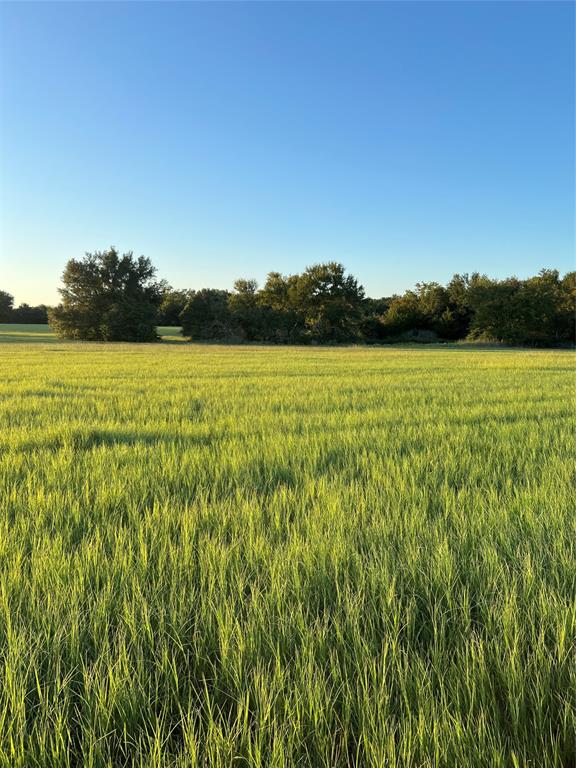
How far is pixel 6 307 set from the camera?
7850 cm

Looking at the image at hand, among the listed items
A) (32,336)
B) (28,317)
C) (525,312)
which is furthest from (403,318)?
(28,317)

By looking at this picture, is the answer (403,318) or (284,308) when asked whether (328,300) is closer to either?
(284,308)

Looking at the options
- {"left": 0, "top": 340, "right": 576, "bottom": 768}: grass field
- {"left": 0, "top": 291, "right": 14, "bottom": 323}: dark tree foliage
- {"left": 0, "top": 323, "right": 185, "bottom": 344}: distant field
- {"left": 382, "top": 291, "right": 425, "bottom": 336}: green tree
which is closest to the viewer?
{"left": 0, "top": 340, "right": 576, "bottom": 768}: grass field

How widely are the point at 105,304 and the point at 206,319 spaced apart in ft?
35.4

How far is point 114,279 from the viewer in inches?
1809

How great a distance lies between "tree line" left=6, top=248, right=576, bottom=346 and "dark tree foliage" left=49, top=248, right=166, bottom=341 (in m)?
0.10

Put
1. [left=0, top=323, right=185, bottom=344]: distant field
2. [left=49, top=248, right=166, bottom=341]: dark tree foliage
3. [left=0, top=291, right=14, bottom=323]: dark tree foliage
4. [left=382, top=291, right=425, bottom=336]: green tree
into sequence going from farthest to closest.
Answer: [left=0, top=291, right=14, bottom=323]: dark tree foliage < [left=382, top=291, right=425, bottom=336]: green tree < [left=49, top=248, right=166, bottom=341]: dark tree foliage < [left=0, top=323, right=185, bottom=344]: distant field

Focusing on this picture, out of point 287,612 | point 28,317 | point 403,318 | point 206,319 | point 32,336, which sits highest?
point 28,317

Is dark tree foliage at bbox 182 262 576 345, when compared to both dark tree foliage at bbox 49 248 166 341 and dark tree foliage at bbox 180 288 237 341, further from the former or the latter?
dark tree foliage at bbox 49 248 166 341

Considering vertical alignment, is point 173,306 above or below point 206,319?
above

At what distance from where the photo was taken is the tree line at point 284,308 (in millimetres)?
43844

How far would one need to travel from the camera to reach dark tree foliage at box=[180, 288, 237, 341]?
4688 cm

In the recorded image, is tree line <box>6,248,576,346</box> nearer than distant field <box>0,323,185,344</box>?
No

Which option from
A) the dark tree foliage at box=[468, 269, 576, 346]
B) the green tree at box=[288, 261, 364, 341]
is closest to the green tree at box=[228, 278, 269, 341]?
the green tree at box=[288, 261, 364, 341]
